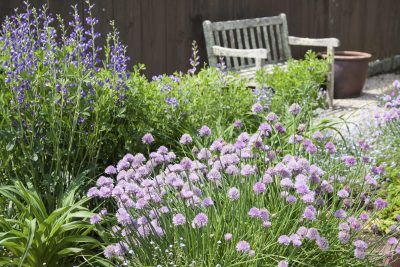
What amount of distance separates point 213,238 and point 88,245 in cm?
87

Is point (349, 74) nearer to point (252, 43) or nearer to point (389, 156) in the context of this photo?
point (252, 43)

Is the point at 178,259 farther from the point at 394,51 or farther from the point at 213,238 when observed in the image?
the point at 394,51

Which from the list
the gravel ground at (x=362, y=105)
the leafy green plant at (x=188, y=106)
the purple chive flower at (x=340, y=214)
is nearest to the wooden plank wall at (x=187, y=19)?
the gravel ground at (x=362, y=105)

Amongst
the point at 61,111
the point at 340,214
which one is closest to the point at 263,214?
the point at 340,214

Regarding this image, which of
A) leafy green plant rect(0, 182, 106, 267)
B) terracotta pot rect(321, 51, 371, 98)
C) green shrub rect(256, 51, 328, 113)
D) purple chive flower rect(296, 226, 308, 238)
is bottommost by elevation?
terracotta pot rect(321, 51, 371, 98)

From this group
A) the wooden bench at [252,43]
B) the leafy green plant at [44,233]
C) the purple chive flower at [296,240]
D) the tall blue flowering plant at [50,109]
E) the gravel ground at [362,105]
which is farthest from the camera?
the wooden bench at [252,43]

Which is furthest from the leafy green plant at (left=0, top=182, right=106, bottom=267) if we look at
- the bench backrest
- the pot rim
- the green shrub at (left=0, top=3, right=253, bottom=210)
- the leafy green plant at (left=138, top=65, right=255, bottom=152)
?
the pot rim

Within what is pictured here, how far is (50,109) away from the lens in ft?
12.1

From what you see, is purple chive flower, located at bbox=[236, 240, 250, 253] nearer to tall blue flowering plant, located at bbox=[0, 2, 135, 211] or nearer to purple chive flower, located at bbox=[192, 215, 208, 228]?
purple chive flower, located at bbox=[192, 215, 208, 228]

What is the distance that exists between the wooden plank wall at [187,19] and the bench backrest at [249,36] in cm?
23

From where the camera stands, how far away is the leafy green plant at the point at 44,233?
3.16 m

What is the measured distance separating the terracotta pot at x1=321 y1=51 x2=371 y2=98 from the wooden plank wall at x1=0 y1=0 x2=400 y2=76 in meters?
0.78

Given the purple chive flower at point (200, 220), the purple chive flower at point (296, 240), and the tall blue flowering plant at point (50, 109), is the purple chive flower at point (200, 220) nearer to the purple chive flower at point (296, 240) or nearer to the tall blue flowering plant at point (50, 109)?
the purple chive flower at point (296, 240)

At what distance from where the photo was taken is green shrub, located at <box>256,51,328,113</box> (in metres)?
5.29
